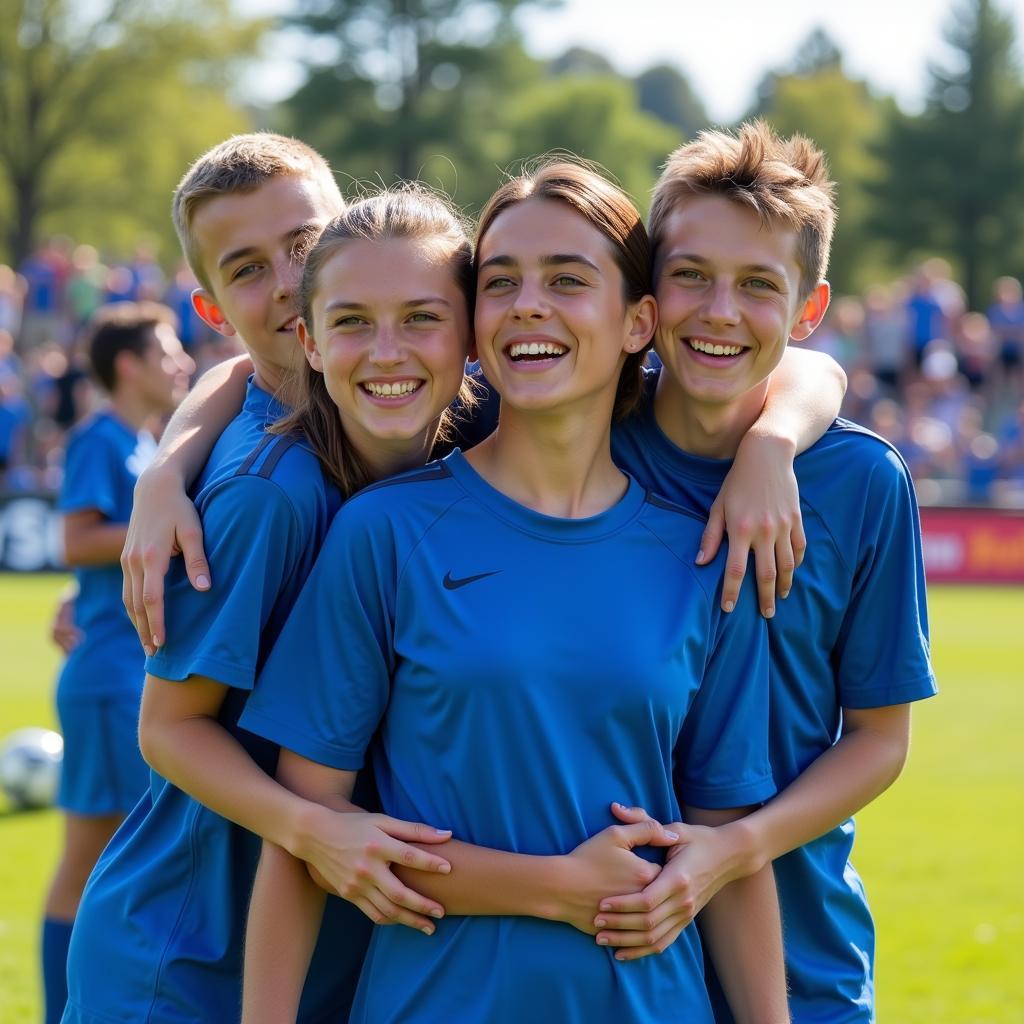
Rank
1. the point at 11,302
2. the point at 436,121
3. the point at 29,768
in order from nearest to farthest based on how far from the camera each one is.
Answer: the point at 29,768 → the point at 11,302 → the point at 436,121

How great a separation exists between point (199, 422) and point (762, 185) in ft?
4.10

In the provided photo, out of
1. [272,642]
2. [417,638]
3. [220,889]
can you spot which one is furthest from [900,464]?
[220,889]

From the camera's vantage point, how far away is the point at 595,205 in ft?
8.84

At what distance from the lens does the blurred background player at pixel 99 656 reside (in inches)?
204

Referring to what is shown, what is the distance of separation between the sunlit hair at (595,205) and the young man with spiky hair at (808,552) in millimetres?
86

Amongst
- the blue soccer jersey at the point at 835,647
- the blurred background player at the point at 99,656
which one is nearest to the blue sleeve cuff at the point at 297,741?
the blue soccer jersey at the point at 835,647

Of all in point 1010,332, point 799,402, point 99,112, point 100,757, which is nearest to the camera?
point 799,402

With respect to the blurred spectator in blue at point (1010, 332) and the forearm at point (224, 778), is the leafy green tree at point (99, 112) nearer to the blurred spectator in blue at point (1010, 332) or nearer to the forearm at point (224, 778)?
the blurred spectator in blue at point (1010, 332)

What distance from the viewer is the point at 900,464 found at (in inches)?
115

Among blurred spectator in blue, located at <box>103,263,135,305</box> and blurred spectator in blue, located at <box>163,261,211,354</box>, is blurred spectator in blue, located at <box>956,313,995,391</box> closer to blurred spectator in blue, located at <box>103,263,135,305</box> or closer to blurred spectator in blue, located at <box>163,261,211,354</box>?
blurred spectator in blue, located at <box>163,261,211,354</box>

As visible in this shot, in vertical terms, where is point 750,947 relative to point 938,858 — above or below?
above

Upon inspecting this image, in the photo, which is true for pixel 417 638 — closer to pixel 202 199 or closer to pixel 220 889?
pixel 220 889

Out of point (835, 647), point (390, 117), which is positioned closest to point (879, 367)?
point (835, 647)

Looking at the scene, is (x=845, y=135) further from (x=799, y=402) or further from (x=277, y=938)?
(x=277, y=938)
